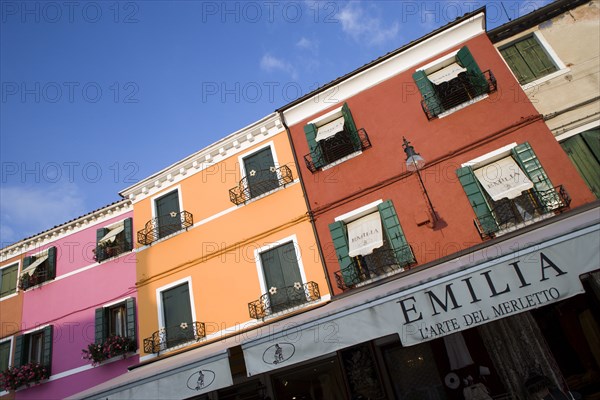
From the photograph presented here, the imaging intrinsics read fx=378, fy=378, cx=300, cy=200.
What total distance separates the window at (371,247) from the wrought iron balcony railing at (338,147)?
6.16 ft

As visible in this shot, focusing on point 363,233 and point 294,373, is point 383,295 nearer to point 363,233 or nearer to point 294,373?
point 363,233

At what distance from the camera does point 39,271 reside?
14461mm

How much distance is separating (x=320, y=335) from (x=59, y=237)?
12996 mm

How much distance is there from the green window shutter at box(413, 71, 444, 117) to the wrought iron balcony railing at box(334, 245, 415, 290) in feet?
12.3

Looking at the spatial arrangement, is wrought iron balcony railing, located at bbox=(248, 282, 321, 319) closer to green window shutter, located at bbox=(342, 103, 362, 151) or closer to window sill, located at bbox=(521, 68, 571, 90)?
green window shutter, located at bbox=(342, 103, 362, 151)

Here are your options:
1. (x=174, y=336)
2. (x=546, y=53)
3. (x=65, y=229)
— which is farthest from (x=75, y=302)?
(x=546, y=53)

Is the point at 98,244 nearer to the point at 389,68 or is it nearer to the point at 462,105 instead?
the point at 389,68

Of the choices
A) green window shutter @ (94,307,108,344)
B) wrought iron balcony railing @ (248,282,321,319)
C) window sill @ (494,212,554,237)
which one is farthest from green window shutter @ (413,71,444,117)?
green window shutter @ (94,307,108,344)

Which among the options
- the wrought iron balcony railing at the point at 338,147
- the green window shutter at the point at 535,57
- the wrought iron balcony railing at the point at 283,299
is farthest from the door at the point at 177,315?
the green window shutter at the point at 535,57

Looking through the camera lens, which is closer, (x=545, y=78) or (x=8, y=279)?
(x=545, y=78)

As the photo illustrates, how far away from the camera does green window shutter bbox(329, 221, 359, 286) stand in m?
9.53

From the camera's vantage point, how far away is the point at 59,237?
14.9 meters

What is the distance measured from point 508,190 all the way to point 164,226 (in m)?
10.3

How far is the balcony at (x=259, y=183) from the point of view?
1145cm
